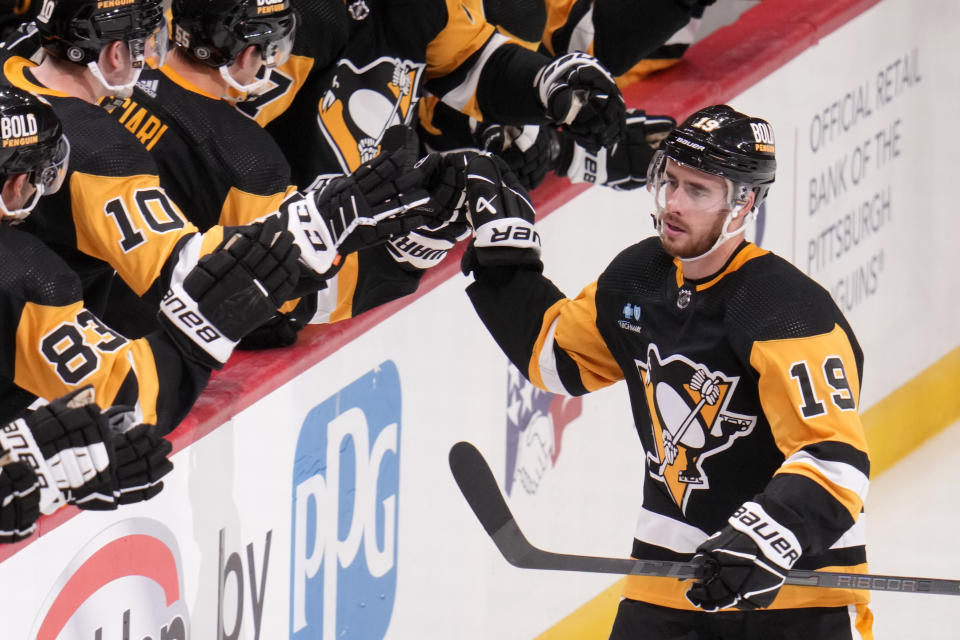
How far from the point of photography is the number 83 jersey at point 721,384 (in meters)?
3.08

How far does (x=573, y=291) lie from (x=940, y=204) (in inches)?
81.4

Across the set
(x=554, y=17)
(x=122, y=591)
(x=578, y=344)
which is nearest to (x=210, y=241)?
(x=122, y=591)

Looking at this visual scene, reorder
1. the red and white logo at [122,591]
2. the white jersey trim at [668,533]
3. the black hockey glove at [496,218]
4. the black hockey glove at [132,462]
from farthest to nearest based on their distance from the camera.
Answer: the black hockey glove at [496,218]
the white jersey trim at [668,533]
the red and white logo at [122,591]
the black hockey glove at [132,462]

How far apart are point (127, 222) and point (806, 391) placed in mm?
1161

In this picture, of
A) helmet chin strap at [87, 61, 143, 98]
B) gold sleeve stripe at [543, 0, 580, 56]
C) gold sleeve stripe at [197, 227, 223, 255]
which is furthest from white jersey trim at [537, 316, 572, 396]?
gold sleeve stripe at [543, 0, 580, 56]

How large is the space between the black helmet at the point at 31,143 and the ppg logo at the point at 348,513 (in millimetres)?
899

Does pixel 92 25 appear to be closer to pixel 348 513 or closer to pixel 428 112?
pixel 348 513

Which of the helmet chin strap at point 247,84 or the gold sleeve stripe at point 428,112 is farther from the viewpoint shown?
the gold sleeve stripe at point 428,112

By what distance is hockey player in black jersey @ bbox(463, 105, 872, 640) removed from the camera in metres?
3.04

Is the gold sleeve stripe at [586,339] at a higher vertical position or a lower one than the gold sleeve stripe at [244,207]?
lower

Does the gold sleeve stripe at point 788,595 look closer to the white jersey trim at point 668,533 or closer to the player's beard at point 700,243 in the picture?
the white jersey trim at point 668,533

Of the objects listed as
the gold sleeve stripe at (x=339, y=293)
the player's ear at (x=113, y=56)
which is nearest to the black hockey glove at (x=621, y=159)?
the gold sleeve stripe at (x=339, y=293)

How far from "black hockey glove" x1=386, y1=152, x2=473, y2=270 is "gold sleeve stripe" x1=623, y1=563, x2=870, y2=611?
2.47 feet

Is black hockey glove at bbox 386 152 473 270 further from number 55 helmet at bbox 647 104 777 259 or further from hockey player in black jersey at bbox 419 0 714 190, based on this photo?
hockey player in black jersey at bbox 419 0 714 190
